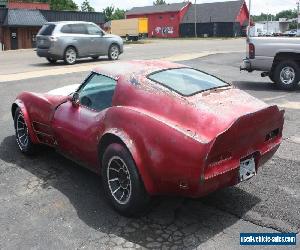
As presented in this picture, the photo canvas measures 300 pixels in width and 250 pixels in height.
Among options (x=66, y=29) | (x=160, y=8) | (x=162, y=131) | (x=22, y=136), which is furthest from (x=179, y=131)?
(x=160, y=8)

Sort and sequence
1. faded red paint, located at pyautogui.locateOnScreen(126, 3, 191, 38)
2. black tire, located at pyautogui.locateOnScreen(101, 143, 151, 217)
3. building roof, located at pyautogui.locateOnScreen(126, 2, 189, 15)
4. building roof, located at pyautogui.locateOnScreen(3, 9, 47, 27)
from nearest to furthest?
black tire, located at pyautogui.locateOnScreen(101, 143, 151, 217) → building roof, located at pyautogui.locateOnScreen(3, 9, 47, 27) → faded red paint, located at pyautogui.locateOnScreen(126, 3, 191, 38) → building roof, located at pyautogui.locateOnScreen(126, 2, 189, 15)

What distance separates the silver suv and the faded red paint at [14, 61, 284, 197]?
14563mm

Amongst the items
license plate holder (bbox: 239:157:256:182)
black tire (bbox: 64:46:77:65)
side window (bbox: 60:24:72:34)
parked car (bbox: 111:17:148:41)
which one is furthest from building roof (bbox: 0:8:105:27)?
license plate holder (bbox: 239:157:256:182)

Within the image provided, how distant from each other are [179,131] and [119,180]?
3.13 ft

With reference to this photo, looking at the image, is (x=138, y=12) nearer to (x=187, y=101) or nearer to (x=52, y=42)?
(x=52, y=42)

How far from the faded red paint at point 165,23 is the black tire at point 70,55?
58606 mm

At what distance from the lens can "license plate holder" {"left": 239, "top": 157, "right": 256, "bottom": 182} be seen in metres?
4.13

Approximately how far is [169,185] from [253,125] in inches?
39.1

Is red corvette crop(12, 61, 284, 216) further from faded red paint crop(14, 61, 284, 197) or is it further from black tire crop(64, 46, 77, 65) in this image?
black tire crop(64, 46, 77, 65)

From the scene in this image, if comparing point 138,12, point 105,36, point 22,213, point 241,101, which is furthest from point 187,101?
point 138,12

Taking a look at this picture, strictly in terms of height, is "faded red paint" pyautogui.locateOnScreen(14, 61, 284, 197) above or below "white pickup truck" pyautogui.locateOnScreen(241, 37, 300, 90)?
below

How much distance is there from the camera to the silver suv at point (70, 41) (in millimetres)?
18828

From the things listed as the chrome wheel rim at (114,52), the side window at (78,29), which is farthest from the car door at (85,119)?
the chrome wheel rim at (114,52)

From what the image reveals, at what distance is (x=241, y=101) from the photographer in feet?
14.5
